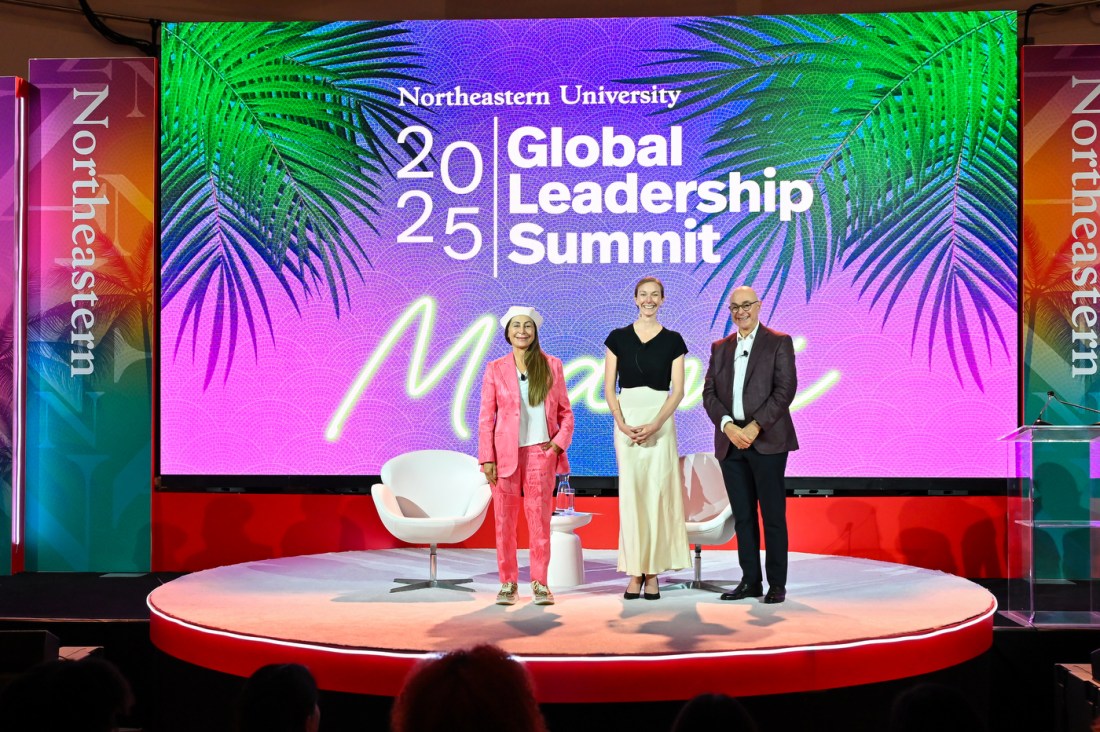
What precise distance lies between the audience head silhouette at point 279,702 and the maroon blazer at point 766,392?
361 centimetres

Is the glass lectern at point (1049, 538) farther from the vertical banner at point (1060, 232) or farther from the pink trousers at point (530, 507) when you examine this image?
the pink trousers at point (530, 507)

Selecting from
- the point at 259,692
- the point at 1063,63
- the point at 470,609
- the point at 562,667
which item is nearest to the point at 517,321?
the point at 470,609

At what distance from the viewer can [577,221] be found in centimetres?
787

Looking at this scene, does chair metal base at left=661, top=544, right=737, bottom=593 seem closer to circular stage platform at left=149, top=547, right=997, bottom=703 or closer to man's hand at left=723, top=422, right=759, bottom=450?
circular stage platform at left=149, top=547, right=997, bottom=703

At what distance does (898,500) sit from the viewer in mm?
7684

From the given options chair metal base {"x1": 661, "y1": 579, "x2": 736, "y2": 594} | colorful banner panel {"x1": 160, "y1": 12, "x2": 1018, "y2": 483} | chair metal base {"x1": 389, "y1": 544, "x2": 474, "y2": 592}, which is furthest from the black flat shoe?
colorful banner panel {"x1": 160, "y1": 12, "x2": 1018, "y2": 483}

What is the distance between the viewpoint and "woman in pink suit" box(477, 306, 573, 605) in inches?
228

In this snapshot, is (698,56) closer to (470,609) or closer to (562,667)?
(470,609)

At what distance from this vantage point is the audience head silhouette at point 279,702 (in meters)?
2.45

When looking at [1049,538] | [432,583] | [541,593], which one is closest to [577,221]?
[432,583]

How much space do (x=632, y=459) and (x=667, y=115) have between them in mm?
2999

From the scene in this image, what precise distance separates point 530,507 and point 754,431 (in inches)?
48.3

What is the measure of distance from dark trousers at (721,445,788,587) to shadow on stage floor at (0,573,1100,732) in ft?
3.40

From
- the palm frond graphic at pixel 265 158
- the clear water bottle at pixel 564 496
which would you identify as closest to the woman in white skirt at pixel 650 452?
the clear water bottle at pixel 564 496
